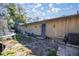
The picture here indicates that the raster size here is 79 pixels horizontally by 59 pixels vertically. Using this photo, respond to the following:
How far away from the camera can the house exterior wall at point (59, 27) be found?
12.0 feet

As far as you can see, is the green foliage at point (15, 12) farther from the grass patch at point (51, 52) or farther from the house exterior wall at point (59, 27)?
the grass patch at point (51, 52)

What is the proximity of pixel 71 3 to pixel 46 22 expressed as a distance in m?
0.49

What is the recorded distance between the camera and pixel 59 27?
372 centimetres

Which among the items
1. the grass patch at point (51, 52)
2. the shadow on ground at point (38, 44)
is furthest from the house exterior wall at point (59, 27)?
the grass patch at point (51, 52)

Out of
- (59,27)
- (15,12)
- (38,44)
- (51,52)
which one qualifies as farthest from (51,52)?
(15,12)

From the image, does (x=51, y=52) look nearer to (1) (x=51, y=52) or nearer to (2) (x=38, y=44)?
(1) (x=51, y=52)

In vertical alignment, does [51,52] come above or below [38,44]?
below

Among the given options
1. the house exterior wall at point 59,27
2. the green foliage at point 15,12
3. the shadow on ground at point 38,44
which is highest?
the green foliage at point 15,12

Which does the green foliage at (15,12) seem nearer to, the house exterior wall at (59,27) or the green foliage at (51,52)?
→ the house exterior wall at (59,27)

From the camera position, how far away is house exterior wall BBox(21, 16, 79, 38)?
12.0ft

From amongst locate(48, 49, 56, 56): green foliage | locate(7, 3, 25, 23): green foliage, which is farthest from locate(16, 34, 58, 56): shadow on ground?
locate(7, 3, 25, 23): green foliage

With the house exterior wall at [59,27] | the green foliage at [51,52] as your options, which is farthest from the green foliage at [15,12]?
the green foliage at [51,52]

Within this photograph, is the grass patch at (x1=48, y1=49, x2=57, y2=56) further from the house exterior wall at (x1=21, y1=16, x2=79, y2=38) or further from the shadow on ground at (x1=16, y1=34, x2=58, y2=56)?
the house exterior wall at (x1=21, y1=16, x2=79, y2=38)

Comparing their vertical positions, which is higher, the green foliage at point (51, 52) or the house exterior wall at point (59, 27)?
the house exterior wall at point (59, 27)
